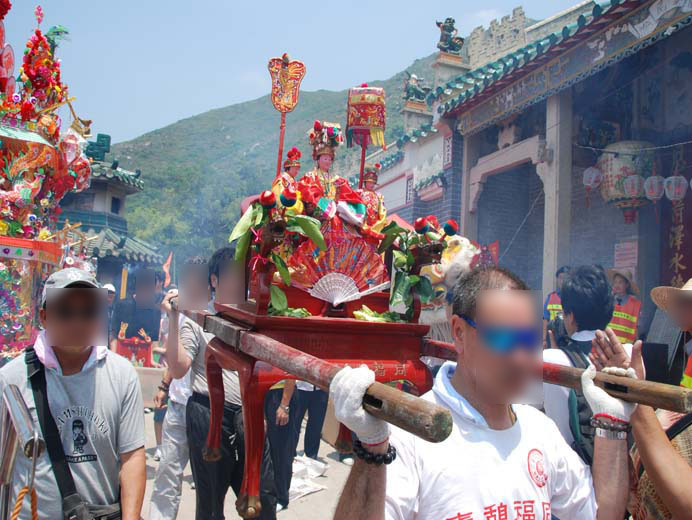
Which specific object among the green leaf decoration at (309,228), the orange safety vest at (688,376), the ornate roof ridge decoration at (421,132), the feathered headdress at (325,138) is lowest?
the orange safety vest at (688,376)

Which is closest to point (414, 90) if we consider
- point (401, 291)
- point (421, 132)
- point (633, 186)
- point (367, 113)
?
point (421, 132)

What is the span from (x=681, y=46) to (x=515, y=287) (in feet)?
22.5

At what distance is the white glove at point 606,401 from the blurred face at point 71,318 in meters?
1.91

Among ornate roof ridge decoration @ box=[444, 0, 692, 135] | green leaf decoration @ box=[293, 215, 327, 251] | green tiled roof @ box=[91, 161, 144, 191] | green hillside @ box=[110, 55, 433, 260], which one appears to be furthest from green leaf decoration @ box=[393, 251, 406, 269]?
green tiled roof @ box=[91, 161, 144, 191]

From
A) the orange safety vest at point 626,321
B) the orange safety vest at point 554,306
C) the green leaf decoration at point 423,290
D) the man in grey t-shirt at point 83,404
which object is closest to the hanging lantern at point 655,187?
the orange safety vest at point 626,321

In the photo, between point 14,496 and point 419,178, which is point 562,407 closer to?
point 14,496

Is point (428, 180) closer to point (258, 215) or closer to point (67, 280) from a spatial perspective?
point (258, 215)

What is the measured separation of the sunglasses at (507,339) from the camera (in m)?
1.64

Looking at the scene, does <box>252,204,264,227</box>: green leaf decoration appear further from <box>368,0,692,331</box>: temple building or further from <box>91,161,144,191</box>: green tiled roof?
<box>91,161,144,191</box>: green tiled roof

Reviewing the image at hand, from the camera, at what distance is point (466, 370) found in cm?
173

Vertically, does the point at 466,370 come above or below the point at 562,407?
above

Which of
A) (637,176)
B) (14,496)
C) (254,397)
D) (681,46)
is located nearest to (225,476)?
(254,397)

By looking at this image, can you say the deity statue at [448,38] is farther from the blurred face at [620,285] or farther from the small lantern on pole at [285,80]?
the small lantern on pole at [285,80]

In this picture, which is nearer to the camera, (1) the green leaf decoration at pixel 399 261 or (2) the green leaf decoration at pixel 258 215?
(2) the green leaf decoration at pixel 258 215
